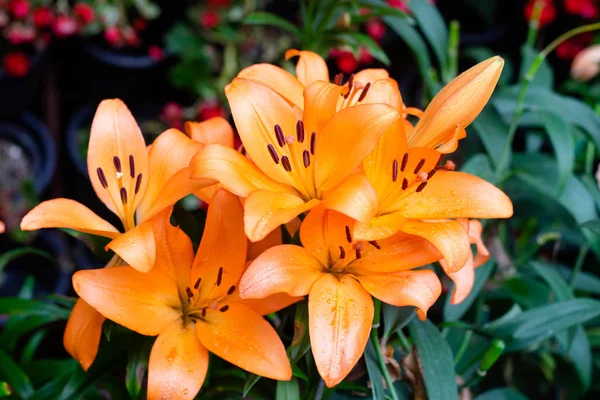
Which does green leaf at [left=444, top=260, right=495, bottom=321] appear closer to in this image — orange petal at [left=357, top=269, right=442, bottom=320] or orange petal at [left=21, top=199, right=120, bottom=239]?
orange petal at [left=357, top=269, right=442, bottom=320]

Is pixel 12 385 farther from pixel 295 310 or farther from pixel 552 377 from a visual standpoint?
pixel 552 377

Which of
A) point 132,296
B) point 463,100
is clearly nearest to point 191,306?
point 132,296

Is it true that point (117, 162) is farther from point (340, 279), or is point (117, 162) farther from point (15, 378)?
point (15, 378)

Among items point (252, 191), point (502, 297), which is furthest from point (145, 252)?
point (502, 297)

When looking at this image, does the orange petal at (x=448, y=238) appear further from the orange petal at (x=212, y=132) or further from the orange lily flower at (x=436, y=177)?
the orange petal at (x=212, y=132)

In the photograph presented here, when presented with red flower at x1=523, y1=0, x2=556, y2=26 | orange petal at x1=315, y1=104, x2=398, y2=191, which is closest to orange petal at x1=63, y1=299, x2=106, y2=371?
orange petal at x1=315, y1=104, x2=398, y2=191

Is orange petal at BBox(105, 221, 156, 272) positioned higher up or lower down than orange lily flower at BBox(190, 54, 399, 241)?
lower down

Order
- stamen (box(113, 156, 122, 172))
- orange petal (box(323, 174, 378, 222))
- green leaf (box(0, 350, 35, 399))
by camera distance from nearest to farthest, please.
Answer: orange petal (box(323, 174, 378, 222))
stamen (box(113, 156, 122, 172))
green leaf (box(0, 350, 35, 399))
